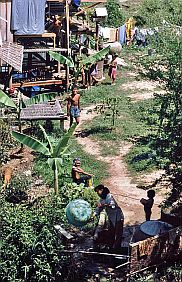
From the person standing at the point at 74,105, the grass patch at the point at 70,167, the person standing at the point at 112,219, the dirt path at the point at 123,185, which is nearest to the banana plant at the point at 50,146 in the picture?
the grass patch at the point at 70,167

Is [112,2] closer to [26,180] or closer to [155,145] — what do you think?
[26,180]

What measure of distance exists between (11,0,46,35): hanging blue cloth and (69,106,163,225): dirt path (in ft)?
16.8

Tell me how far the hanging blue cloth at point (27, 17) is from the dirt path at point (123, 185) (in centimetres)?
513

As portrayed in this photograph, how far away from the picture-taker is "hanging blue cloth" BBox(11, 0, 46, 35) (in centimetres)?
1872

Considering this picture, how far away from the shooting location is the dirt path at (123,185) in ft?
36.6

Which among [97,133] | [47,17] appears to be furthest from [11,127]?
[47,17]

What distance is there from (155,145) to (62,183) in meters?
3.62

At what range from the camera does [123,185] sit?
1258 centimetres

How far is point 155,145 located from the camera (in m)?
9.01

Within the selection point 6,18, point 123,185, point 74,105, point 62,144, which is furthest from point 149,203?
point 6,18

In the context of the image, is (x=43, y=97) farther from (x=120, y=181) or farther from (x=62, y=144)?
(x=62, y=144)

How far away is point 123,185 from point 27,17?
8.50m

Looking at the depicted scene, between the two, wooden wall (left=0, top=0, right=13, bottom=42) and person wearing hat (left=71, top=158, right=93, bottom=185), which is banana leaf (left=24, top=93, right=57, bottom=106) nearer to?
person wearing hat (left=71, top=158, right=93, bottom=185)

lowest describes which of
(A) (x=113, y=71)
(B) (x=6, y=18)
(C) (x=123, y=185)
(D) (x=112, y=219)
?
(C) (x=123, y=185)
